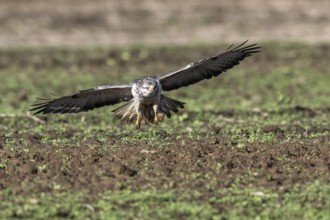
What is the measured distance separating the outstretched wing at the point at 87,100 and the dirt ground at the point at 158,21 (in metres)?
11.7

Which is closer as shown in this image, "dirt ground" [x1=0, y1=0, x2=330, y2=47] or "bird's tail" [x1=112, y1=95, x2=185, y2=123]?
"bird's tail" [x1=112, y1=95, x2=185, y2=123]

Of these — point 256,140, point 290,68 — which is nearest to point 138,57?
point 290,68

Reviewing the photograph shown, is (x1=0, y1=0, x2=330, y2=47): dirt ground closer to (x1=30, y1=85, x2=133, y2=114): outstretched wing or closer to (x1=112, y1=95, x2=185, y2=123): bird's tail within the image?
(x1=30, y1=85, x2=133, y2=114): outstretched wing

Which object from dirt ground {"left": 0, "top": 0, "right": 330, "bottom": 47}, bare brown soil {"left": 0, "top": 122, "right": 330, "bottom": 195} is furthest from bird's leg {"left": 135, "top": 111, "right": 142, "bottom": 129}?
dirt ground {"left": 0, "top": 0, "right": 330, "bottom": 47}

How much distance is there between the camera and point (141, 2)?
27.9 meters

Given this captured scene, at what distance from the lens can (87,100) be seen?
1159 centimetres

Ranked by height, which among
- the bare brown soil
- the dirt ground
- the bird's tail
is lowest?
the bare brown soil

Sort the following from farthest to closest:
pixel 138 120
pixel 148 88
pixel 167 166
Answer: pixel 138 120
pixel 148 88
pixel 167 166

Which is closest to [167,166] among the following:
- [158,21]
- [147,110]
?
[147,110]

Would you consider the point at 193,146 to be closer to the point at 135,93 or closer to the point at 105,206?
the point at 135,93

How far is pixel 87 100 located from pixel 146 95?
0.82m

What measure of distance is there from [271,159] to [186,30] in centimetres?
1570

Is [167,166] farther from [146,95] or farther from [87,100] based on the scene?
[87,100]

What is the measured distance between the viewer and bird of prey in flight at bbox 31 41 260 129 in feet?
36.9
